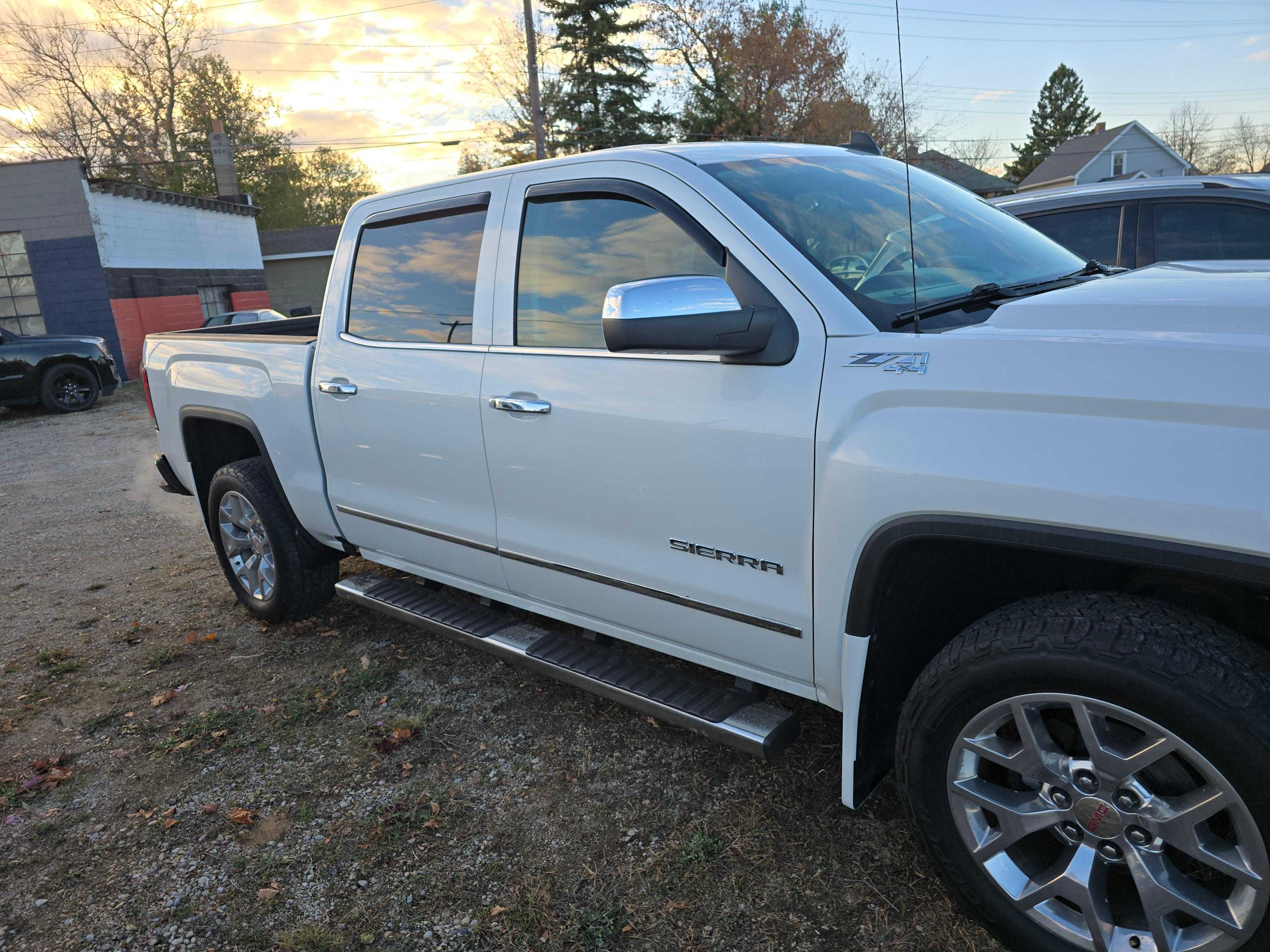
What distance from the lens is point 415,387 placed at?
341 cm

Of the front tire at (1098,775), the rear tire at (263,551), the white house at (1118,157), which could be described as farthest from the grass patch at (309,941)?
the white house at (1118,157)

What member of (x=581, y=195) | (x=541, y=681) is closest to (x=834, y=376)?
(x=581, y=195)

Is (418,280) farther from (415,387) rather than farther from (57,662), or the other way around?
(57,662)

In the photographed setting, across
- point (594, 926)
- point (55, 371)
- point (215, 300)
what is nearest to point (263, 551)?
point (594, 926)

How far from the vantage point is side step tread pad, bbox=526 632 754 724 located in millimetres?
2699

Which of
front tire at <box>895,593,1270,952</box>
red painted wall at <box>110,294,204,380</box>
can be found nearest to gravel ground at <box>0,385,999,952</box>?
front tire at <box>895,593,1270,952</box>

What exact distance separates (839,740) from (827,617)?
1145 mm

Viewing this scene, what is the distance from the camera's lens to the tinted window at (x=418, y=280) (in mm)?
3357

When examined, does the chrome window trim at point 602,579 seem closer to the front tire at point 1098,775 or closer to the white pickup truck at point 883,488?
the white pickup truck at point 883,488

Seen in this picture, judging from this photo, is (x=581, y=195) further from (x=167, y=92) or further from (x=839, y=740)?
(x=167, y=92)

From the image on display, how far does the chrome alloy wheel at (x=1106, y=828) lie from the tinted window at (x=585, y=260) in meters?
1.50

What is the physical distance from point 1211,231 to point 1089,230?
67cm

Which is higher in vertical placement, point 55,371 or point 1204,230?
point 1204,230

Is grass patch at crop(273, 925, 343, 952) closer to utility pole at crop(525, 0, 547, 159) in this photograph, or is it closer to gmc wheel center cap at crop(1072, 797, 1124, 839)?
gmc wheel center cap at crop(1072, 797, 1124, 839)
